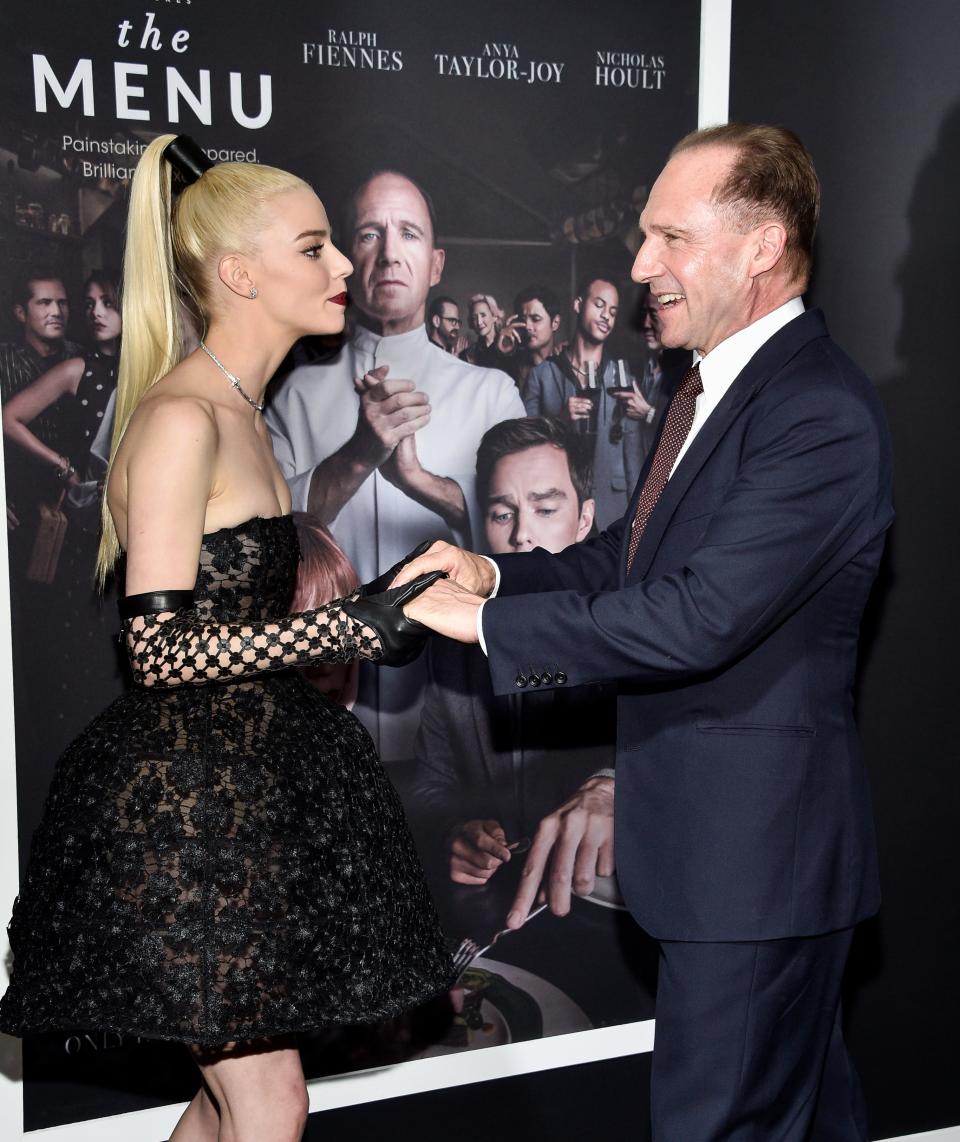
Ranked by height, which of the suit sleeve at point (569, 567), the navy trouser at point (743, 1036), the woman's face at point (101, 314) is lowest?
the navy trouser at point (743, 1036)

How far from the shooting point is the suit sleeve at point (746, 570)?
1999 mm

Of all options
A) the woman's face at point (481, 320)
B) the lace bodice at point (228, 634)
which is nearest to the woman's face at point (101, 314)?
the lace bodice at point (228, 634)

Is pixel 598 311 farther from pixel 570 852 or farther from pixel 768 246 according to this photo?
pixel 570 852

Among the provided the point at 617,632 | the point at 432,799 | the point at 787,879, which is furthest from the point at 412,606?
the point at 432,799

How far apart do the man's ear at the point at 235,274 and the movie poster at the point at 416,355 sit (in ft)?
1.18

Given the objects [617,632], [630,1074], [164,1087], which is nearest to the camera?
[617,632]

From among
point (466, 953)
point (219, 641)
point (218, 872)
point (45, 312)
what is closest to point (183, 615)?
point (219, 641)

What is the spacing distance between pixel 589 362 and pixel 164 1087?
191 centimetres

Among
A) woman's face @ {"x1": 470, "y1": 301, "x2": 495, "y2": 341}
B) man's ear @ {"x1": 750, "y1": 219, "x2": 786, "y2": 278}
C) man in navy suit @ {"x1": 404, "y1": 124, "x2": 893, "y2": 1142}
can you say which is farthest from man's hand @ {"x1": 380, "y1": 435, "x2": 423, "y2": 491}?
man's ear @ {"x1": 750, "y1": 219, "x2": 786, "y2": 278}

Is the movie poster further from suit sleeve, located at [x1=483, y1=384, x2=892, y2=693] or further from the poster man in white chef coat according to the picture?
suit sleeve, located at [x1=483, y1=384, x2=892, y2=693]

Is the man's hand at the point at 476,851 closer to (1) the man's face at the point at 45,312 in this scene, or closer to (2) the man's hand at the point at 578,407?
(2) the man's hand at the point at 578,407

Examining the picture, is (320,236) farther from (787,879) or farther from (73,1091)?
(73,1091)

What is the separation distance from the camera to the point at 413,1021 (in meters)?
3.03

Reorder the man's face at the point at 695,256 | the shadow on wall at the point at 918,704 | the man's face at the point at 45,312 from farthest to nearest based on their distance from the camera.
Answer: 1. the shadow on wall at the point at 918,704
2. the man's face at the point at 45,312
3. the man's face at the point at 695,256
